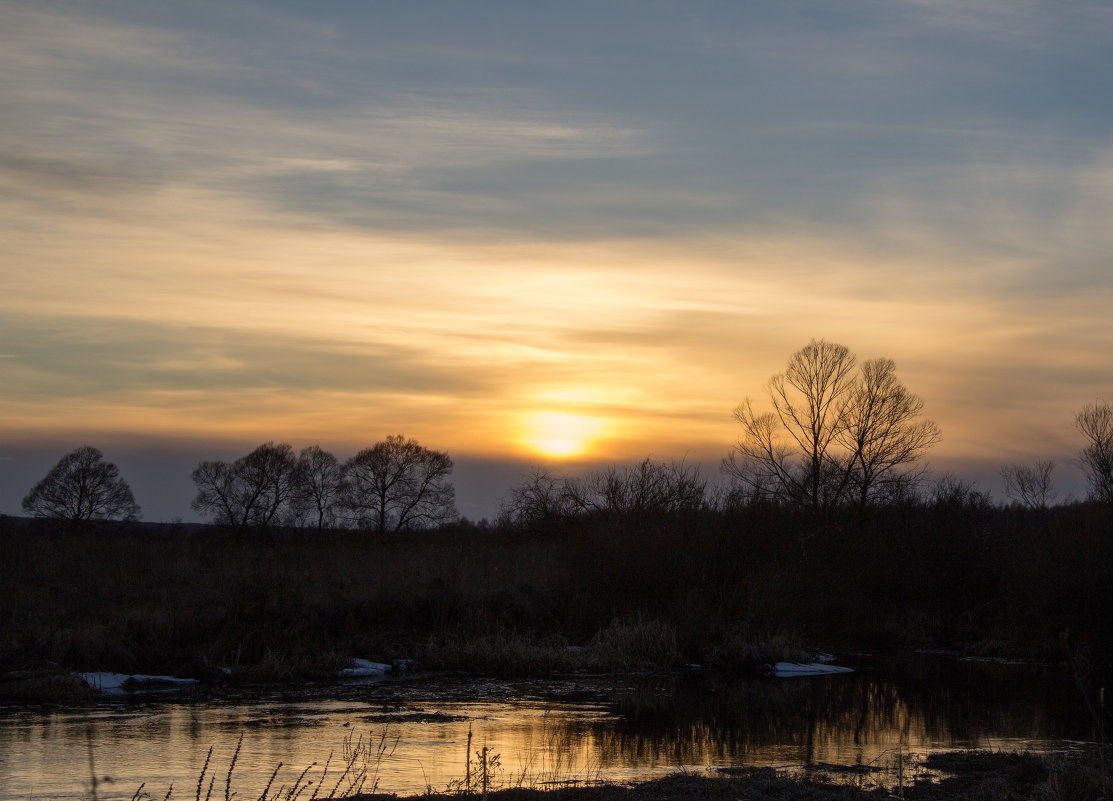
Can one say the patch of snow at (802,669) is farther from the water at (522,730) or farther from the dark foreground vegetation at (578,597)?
the water at (522,730)

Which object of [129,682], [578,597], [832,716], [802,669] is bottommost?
[802,669]

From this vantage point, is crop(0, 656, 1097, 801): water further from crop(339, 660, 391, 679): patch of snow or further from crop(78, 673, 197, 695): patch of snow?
crop(78, 673, 197, 695): patch of snow

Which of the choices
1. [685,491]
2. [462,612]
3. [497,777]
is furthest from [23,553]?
[497,777]

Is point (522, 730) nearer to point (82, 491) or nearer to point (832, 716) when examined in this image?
point (832, 716)

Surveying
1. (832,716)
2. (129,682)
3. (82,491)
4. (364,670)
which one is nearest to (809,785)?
(832,716)

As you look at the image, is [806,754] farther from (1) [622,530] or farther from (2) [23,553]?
(2) [23,553]

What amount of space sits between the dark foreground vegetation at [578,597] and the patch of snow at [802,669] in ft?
1.57

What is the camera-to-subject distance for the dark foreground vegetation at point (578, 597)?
23906 millimetres

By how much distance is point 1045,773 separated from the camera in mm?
12258

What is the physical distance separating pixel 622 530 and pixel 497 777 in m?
19.5

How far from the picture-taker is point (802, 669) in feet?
88.1

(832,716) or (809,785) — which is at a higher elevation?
(809,785)

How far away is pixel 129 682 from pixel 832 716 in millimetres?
14634

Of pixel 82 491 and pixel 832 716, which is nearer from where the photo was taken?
pixel 832 716
